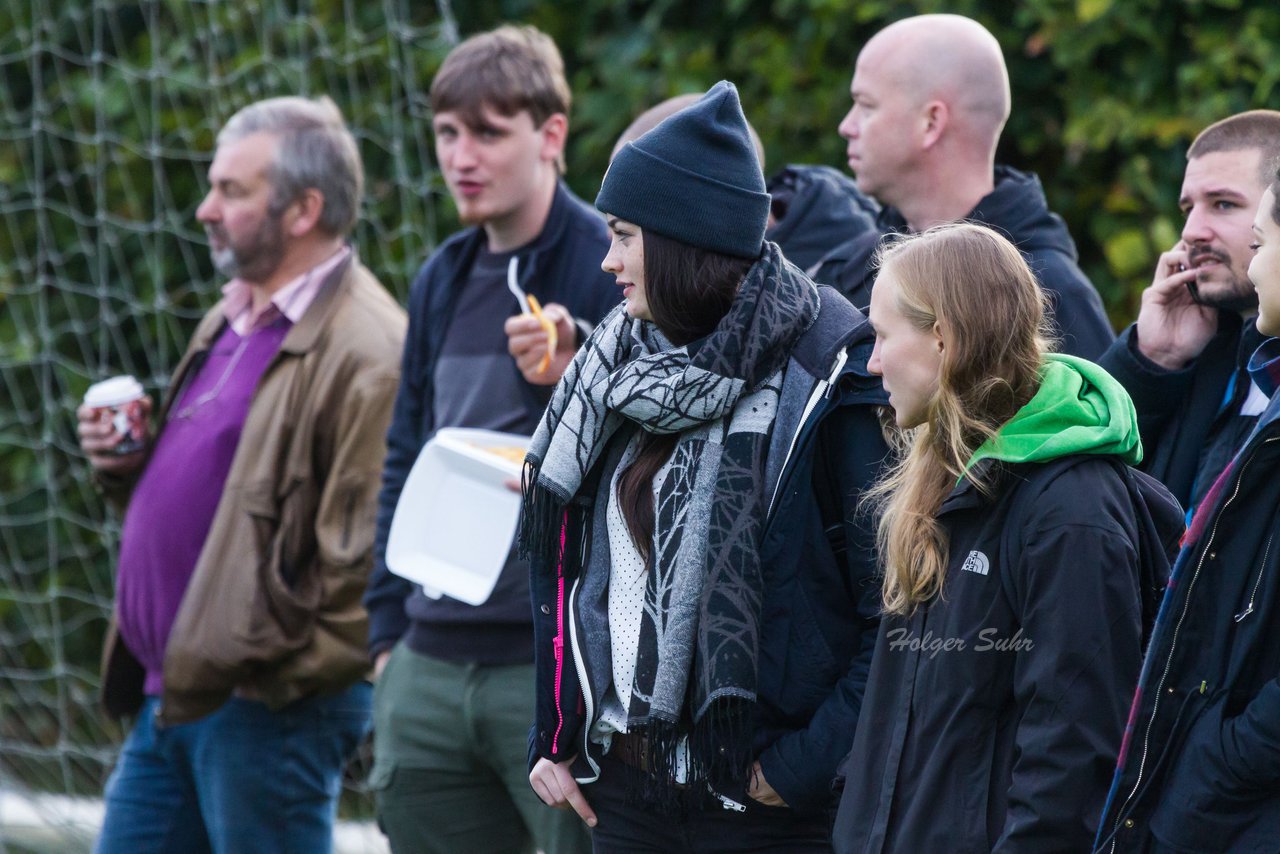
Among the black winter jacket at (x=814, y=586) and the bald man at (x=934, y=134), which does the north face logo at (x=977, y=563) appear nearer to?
A: the black winter jacket at (x=814, y=586)

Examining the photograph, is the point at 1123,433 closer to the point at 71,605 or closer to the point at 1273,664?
the point at 1273,664

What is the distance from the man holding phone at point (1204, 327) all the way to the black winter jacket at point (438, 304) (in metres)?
1.04

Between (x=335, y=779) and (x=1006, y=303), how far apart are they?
2.08 m

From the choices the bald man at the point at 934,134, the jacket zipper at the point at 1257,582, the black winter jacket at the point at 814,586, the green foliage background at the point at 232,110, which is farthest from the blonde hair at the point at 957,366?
the green foliage background at the point at 232,110

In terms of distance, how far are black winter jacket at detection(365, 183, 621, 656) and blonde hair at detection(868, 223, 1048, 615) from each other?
117 centimetres

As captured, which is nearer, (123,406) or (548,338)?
(548,338)

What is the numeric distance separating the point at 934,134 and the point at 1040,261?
1.30ft

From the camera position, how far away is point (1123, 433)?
1.91m

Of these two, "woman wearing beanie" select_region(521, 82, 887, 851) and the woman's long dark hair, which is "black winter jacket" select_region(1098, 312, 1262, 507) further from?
the woman's long dark hair

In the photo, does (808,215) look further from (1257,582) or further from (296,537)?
(1257,582)

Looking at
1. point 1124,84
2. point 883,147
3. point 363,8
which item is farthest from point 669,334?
point 363,8

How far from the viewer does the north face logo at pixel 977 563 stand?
194 centimetres

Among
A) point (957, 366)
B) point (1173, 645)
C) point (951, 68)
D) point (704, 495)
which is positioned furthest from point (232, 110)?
point (1173, 645)

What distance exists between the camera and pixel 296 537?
341 cm
